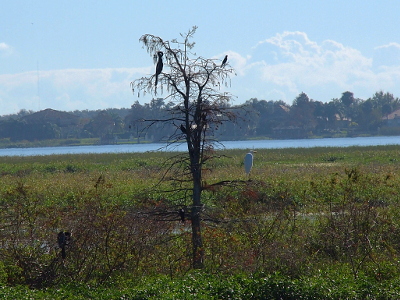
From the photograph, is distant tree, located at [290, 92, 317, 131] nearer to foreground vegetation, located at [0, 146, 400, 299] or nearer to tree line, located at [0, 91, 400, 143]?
tree line, located at [0, 91, 400, 143]

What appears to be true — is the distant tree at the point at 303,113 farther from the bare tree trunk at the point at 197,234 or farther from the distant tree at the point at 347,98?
the bare tree trunk at the point at 197,234

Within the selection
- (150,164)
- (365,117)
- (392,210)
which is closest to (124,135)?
(365,117)

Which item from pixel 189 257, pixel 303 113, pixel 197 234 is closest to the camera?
pixel 197 234

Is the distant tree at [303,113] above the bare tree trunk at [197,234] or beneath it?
above

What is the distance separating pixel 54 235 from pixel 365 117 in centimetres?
11725

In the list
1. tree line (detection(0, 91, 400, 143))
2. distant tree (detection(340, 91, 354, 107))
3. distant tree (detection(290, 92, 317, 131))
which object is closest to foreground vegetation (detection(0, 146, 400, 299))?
tree line (detection(0, 91, 400, 143))

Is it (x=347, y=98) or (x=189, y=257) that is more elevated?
(x=347, y=98)

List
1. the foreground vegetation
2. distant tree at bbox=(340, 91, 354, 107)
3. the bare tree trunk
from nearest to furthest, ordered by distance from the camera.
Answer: the foreground vegetation → the bare tree trunk → distant tree at bbox=(340, 91, 354, 107)

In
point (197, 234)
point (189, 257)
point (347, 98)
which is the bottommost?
point (189, 257)

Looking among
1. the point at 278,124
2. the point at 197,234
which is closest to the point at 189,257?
the point at 197,234

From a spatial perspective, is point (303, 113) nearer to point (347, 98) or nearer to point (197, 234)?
point (347, 98)

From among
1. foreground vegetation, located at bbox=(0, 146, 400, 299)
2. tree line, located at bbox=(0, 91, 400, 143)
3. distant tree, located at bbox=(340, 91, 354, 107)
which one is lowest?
foreground vegetation, located at bbox=(0, 146, 400, 299)

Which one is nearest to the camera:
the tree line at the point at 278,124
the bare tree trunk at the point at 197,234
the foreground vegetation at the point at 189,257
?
the foreground vegetation at the point at 189,257

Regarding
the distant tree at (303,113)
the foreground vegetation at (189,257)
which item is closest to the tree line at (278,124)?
the distant tree at (303,113)
